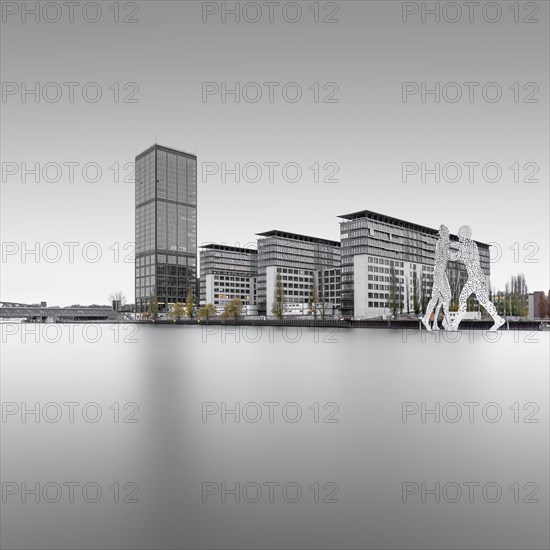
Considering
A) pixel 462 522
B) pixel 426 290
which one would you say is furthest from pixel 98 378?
pixel 426 290

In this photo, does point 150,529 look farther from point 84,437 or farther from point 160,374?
point 160,374

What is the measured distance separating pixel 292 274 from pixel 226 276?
32.3 meters

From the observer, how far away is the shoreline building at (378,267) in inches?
4793

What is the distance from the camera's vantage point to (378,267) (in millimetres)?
125625

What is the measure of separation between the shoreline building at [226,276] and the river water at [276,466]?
149 meters

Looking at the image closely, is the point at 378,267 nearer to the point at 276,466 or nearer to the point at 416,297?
the point at 416,297

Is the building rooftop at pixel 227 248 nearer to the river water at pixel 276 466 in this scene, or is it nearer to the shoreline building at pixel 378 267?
the shoreline building at pixel 378 267

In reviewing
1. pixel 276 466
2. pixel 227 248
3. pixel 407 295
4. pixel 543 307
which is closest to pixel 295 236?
pixel 227 248

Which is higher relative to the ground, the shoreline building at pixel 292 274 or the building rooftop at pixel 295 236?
the building rooftop at pixel 295 236

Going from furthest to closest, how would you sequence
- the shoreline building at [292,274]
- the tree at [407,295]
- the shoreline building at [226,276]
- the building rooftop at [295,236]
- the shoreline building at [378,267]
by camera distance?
the shoreline building at [226,276], the building rooftop at [295,236], the shoreline building at [292,274], the tree at [407,295], the shoreline building at [378,267]

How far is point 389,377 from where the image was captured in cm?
2523

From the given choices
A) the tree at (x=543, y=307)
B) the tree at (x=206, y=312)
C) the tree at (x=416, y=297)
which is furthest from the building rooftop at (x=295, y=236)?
the tree at (x=543, y=307)

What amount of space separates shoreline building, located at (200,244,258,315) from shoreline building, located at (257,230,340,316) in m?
17.8

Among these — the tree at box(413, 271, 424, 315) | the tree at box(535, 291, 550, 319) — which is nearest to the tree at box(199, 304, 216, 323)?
the tree at box(413, 271, 424, 315)
